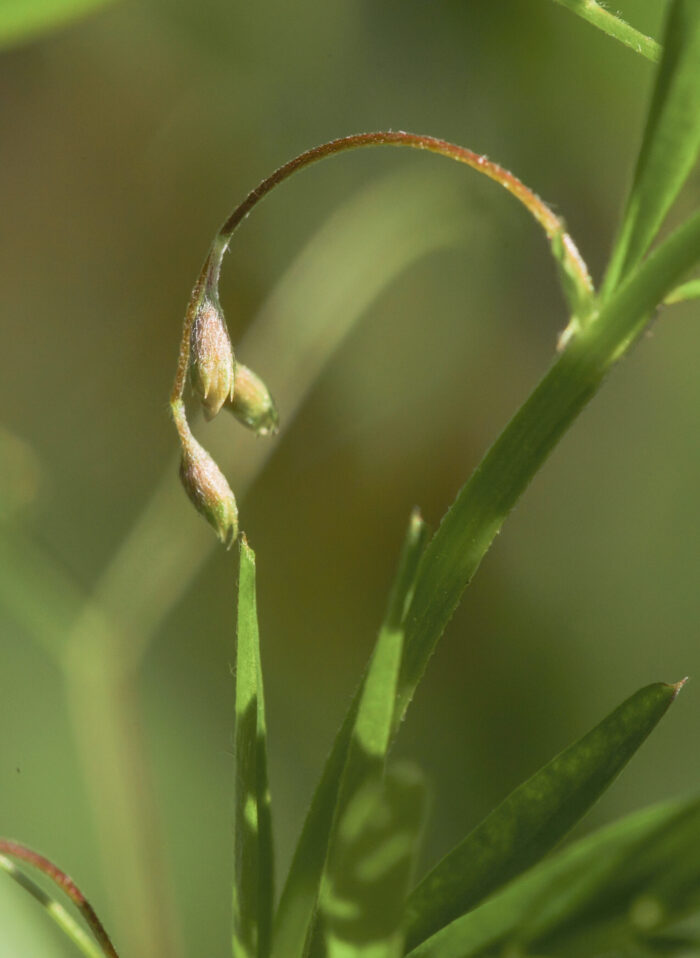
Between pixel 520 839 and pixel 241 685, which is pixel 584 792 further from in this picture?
pixel 241 685

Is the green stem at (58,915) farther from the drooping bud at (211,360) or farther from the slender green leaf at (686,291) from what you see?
the slender green leaf at (686,291)

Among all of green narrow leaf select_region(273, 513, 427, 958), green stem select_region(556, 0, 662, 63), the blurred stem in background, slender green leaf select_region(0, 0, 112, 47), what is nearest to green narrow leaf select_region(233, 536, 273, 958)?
green narrow leaf select_region(273, 513, 427, 958)

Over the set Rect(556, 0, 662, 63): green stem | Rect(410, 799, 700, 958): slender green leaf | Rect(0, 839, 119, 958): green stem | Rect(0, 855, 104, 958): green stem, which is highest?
Rect(556, 0, 662, 63): green stem

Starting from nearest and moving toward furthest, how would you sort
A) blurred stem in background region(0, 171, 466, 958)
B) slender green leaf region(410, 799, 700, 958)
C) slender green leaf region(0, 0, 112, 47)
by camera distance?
slender green leaf region(410, 799, 700, 958)
slender green leaf region(0, 0, 112, 47)
blurred stem in background region(0, 171, 466, 958)

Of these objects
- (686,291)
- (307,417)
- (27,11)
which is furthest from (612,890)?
(307,417)

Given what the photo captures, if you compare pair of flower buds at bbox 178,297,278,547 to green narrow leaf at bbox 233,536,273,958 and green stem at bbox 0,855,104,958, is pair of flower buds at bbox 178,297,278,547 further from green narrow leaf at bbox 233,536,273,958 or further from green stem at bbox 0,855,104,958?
green stem at bbox 0,855,104,958

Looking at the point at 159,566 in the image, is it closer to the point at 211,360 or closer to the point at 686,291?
the point at 211,360

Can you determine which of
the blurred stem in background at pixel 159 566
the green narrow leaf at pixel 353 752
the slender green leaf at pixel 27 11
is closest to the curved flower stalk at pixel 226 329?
the green narrow leaf at pixel 353 752
